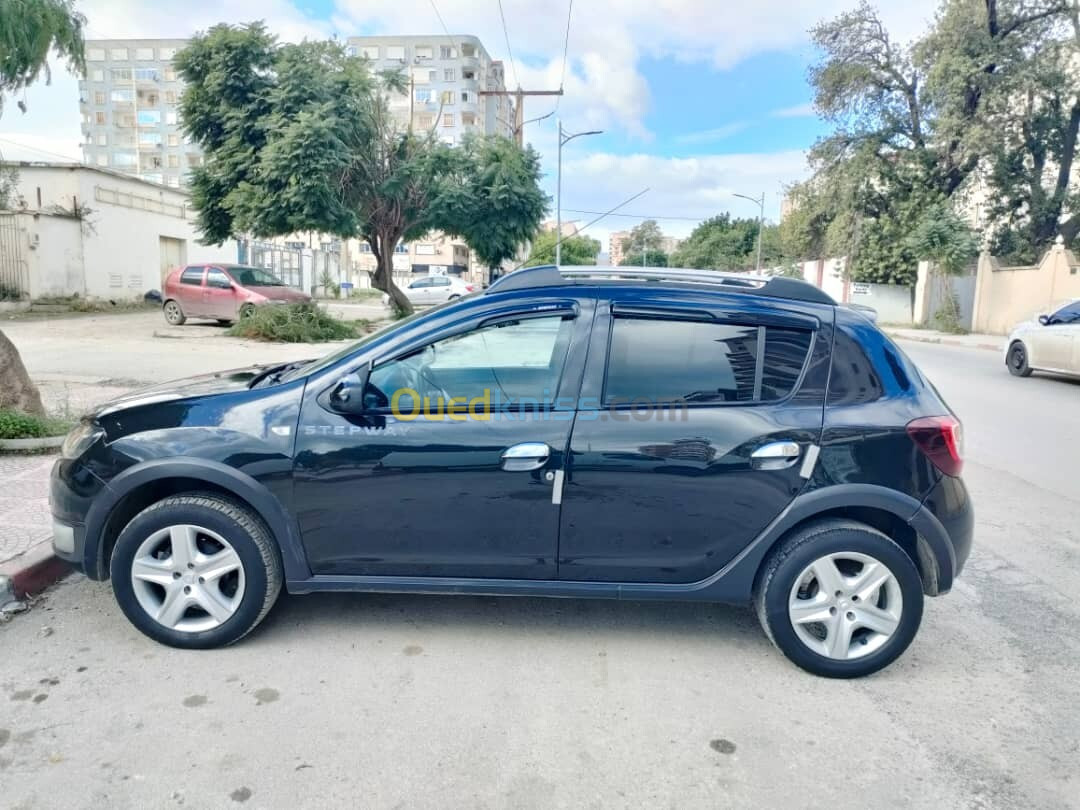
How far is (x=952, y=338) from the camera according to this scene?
24.0 meters

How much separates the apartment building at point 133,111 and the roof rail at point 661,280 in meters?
94.1

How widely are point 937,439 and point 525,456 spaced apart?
5.81ft

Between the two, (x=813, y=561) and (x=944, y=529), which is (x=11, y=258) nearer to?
(x=813, y=561)

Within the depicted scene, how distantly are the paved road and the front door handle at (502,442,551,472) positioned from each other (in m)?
0.90

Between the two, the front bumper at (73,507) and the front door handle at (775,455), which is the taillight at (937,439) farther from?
the front bumper at (73,507)

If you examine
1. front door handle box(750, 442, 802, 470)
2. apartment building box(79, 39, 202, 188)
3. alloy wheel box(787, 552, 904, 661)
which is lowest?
alloy wheel box(787, 552, 904, 661)

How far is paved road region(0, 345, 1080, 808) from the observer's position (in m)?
2.60

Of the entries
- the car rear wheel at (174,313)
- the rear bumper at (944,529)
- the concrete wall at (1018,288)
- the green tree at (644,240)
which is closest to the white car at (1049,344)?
the concrete wall at (1018,288)

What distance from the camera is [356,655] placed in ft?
11.3

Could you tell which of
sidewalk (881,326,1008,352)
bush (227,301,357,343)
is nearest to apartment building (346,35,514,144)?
sidewalk (881,326,1008,352)

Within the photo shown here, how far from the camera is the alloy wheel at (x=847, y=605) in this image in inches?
130

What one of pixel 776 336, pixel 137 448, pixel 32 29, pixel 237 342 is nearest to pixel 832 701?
pixel 776 336

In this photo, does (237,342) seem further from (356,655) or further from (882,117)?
(882,117)

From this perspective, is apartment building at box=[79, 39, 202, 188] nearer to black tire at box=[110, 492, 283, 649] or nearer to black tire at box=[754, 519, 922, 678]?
black tire at box=[110, 492, 283, 649]
